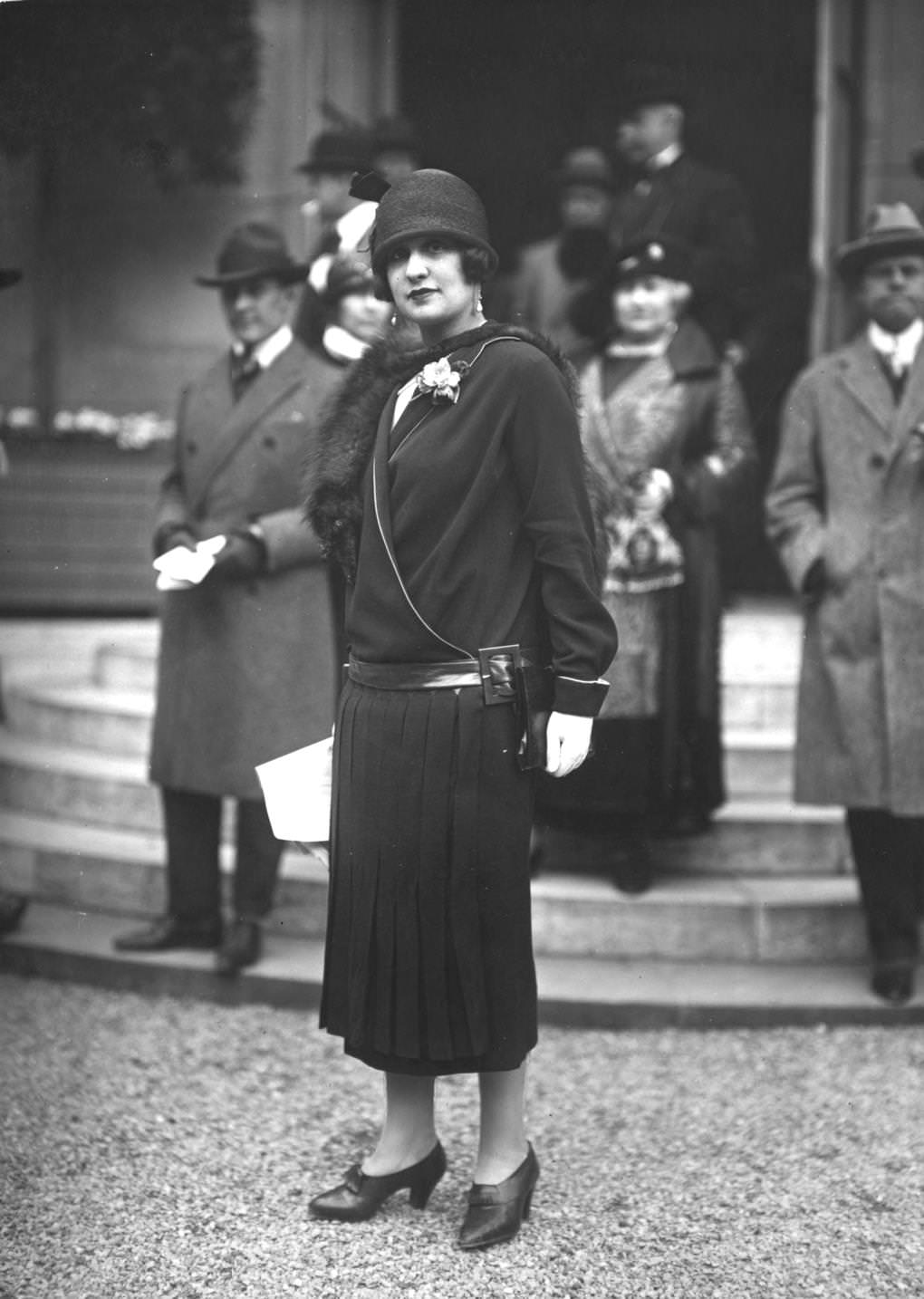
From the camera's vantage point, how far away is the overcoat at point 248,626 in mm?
5004

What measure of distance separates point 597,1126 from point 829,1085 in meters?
0.66

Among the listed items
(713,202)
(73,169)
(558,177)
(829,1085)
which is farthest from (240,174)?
(829,1085)

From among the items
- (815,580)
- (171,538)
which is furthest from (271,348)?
(815,580)

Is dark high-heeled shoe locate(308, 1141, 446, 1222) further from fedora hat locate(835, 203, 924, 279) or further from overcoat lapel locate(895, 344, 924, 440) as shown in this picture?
fedora hat locate(835, 203, 924, 279)

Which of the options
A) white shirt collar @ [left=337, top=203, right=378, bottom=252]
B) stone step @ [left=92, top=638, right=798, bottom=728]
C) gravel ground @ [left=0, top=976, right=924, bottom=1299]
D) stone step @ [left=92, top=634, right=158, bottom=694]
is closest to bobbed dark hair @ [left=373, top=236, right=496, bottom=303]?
white shirt collar @ [left=337, top=203, right=378, bottom=252]

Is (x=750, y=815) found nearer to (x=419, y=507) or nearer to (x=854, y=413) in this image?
(x=854, y=413)

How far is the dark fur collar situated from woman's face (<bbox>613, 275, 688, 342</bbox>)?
6.70ft

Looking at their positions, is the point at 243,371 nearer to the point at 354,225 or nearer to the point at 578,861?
the point at 354,225

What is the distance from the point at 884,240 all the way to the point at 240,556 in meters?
1.99

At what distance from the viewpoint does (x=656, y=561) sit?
531 centimetres

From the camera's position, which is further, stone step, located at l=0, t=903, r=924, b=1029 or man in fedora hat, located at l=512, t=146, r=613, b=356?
man in fedora hat, located at l=512, t=146, r=613, b=356

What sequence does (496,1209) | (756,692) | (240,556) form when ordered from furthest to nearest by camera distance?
1. (756,692)
2. (240,556)
3. (496,1209)

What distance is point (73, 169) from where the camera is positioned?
31.2 feet

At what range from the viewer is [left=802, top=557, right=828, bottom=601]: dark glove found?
4949 mm
